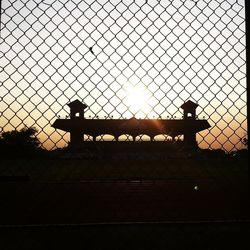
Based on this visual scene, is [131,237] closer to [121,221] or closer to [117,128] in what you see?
[121,221]

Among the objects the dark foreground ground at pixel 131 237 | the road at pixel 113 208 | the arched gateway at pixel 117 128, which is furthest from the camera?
the arched gateway at pixel 117 128

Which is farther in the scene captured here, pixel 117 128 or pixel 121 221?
pixel 117 128

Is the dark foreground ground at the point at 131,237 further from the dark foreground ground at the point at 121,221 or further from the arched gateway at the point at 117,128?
the arched gateway at the point at 117,128

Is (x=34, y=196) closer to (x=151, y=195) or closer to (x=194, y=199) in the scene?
(x=151, y=195)

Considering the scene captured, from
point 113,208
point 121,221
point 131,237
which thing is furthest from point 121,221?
point 131,237

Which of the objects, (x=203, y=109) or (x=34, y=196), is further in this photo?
(x=34, y=196)

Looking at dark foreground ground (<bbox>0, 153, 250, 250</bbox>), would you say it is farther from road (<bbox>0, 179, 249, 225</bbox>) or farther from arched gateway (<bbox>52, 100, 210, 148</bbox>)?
arched gateway (<bbox>52, 100, 210, 148</bbox>)

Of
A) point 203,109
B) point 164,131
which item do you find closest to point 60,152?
point 164,131

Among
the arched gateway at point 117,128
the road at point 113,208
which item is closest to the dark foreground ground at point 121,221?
the road at point 113,208

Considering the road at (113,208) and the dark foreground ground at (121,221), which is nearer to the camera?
the dark foreground ground at (121,221)

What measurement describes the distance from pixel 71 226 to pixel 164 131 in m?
34.9

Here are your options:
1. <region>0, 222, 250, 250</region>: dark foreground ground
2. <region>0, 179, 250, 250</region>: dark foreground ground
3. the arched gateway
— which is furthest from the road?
the arched gateway

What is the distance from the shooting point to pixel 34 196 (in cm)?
671

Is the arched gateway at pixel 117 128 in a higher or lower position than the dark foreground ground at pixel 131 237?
higher
